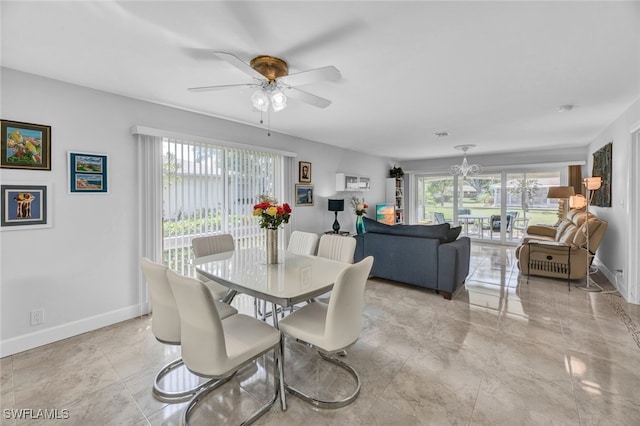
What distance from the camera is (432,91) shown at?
2.96 metres

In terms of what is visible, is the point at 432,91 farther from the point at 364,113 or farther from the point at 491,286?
the point at 491,286

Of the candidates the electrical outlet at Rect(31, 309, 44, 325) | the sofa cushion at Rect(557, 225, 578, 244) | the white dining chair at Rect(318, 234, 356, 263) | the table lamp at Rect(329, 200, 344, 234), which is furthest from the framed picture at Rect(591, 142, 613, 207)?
the electrical outlet at Rect(31, 309, 44, 325)

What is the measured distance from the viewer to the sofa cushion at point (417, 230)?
379 cm

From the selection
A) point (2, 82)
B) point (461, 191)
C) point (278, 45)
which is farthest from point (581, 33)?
point (461, 191)

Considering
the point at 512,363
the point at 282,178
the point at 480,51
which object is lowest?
the point at 512,363

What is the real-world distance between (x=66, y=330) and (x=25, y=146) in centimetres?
174

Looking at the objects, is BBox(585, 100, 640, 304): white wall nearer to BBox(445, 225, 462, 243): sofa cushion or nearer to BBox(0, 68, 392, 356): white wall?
BBox(445, 225, 462, 243): sofa cushion

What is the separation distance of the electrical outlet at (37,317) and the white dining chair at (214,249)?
4.42 ft

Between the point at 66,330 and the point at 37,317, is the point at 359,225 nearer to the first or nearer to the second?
the point at 66,330

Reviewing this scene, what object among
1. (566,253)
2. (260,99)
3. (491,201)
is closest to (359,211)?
(566,253)

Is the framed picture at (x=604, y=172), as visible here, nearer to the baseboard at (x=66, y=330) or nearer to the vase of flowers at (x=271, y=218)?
the vase of flowers at (x=271, y=218)

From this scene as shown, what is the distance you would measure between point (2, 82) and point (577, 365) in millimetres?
5246

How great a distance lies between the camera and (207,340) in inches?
58.1

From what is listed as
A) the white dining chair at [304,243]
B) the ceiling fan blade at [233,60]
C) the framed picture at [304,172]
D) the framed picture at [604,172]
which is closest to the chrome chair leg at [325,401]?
the white dining chair at [304,243]
